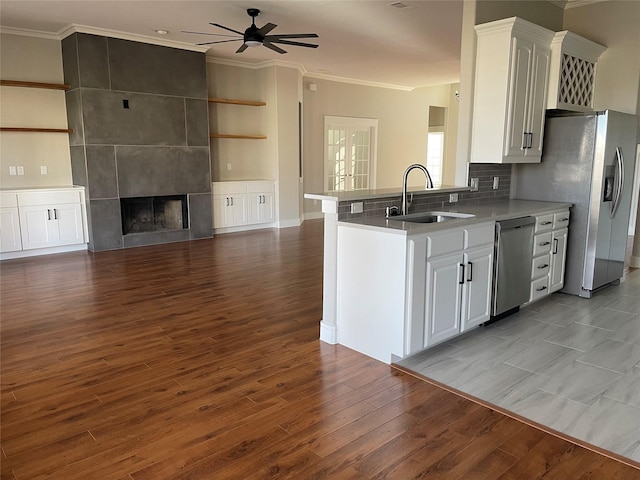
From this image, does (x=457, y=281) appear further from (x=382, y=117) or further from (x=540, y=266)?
(x=382, y=117)

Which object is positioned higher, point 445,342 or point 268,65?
point 268,65

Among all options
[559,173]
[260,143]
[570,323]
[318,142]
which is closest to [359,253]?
[570,323]

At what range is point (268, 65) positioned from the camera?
322 inches

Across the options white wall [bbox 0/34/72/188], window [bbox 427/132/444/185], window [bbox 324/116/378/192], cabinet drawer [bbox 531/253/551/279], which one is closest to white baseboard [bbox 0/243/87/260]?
white wall [bbox 0/34/72/188]

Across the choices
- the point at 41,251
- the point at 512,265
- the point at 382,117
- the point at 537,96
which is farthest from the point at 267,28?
the point at 382,117

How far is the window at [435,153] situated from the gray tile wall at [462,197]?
287 inches

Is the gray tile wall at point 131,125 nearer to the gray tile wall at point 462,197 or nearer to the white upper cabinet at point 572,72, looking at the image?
the gray tile wall at point 462,197

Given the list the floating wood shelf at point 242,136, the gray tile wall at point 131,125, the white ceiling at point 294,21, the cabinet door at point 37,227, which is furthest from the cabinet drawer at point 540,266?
the cabinet door at point 37,227

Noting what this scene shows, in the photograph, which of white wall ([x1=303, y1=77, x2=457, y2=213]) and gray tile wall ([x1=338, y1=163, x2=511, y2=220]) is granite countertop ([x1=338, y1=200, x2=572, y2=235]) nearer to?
gray tile wall ([x1=338, y1=163, x2=511, y2=220])

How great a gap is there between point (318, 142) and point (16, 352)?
7.23 m

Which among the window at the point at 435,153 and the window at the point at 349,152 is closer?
the window at the point at 349,152

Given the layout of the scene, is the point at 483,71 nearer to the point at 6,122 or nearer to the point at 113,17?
the point at 113,17

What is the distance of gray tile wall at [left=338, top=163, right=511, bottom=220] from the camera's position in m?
3.35

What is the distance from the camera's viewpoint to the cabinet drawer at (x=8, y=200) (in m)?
5.72
